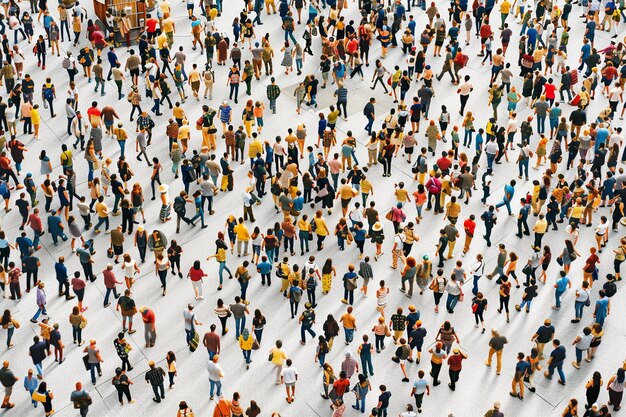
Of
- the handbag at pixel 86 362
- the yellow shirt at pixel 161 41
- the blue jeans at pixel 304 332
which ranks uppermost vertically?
the yellow shirt at pixel 161 41

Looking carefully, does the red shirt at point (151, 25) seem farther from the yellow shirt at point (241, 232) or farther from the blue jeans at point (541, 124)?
the blue jeans at point (541, 124)

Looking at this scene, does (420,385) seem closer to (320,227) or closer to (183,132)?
(320,227)

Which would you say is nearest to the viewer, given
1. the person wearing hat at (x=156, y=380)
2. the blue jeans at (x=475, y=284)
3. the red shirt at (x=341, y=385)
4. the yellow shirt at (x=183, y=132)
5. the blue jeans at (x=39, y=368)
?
the red shirt at (x=341, y=385)

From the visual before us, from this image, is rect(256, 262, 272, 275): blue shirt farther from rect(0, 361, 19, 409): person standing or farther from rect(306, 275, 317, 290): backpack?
rect(0, 361, 19, 409): person standing

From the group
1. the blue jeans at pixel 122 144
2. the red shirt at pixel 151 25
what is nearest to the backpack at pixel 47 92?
the blue jeans at pixel 122 144

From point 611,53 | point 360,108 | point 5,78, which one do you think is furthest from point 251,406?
point 611,53

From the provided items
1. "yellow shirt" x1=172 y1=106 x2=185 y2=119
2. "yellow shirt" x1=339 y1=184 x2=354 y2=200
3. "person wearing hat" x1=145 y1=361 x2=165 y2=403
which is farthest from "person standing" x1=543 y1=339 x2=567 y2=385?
"yellow shirt" x1=172 y1=106 x2=185 y2=119

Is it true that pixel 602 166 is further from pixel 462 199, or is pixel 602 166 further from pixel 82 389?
pixel 82 389

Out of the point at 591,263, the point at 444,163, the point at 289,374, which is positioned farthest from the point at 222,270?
the point at 591,263
